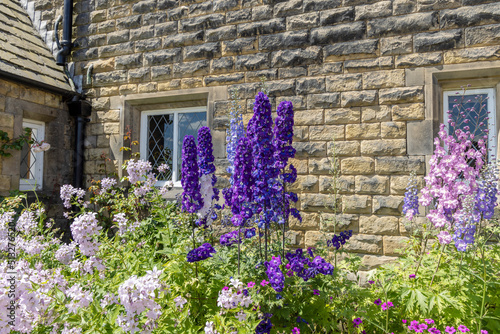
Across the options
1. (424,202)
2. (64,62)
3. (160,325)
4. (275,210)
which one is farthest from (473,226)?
(64,62)

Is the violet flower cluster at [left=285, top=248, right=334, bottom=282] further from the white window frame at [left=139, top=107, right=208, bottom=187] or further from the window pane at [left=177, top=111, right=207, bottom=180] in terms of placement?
the window pane at [left=177, top=111, right=207, bottom=180]

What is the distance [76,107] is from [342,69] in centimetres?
444

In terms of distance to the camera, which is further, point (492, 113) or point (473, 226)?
point (492, 113)

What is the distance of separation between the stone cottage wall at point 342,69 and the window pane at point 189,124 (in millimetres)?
454

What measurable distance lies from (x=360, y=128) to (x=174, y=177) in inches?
114

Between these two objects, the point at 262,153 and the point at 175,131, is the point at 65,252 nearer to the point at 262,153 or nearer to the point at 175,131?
the point at 262,153

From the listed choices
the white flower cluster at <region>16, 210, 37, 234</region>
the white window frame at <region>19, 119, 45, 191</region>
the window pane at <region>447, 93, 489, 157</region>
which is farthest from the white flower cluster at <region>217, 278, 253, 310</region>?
the white window frame at <region>19, 119, 45, 191</region>

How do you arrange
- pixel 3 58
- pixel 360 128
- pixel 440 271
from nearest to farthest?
1. pixel 440 271
2. pixel 360 128
3. pixel 3 58

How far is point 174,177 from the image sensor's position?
5.25 meters

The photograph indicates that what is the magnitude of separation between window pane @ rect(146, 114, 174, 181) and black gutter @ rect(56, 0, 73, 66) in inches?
77.5

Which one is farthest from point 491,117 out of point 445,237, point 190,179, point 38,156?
point 38,156

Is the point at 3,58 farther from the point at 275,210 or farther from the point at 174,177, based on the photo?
the point at 275,210

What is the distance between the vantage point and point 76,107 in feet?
18.6

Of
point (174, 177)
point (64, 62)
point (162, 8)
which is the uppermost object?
point (162, 8)
